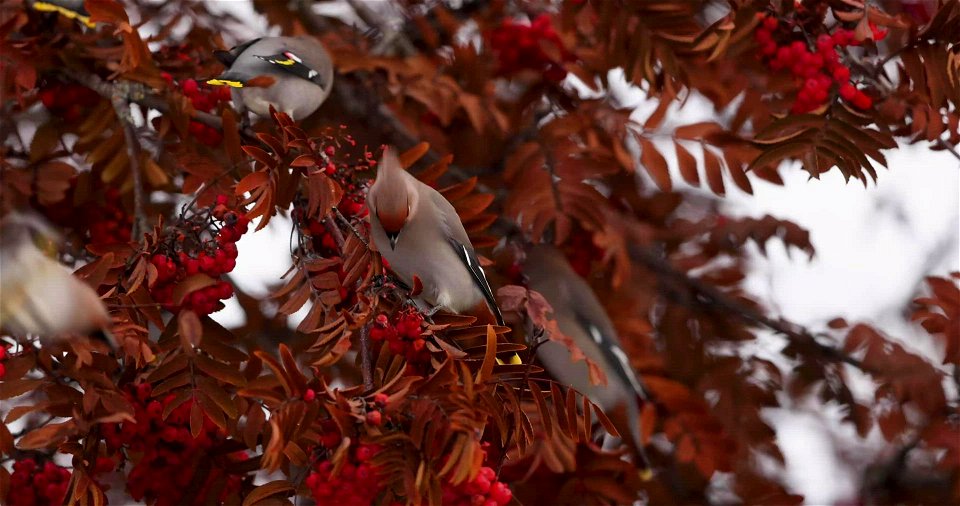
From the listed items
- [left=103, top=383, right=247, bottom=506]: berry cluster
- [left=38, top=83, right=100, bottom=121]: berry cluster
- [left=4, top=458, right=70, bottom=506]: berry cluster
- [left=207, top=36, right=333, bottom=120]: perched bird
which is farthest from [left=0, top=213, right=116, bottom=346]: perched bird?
[left=38, top=83, right=100, bottom=121]: berry cluster

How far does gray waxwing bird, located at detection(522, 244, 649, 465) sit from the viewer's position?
10.9 feet

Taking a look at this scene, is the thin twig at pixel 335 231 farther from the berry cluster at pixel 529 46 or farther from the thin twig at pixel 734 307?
the thin twig at pixel 734 307

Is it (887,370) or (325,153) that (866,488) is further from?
(325,153)

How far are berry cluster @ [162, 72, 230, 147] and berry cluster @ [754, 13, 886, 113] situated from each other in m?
1.35

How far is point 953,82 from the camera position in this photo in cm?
224

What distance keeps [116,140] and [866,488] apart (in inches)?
111

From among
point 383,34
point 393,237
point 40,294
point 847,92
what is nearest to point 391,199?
point 393,237

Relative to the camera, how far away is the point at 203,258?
191 cm

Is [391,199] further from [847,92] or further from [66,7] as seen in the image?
[66,7]

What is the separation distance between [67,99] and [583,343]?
1.67m

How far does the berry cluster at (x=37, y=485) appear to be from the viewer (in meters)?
2.06

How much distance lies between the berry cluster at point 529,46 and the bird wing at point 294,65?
102 centimetres

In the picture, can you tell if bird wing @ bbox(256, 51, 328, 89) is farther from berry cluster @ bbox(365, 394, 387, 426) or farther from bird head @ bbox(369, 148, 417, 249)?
berry cluster @ bbox(365, 394, 387, 426)

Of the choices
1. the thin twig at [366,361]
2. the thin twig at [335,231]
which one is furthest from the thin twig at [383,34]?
the thin twig at [366,361]
